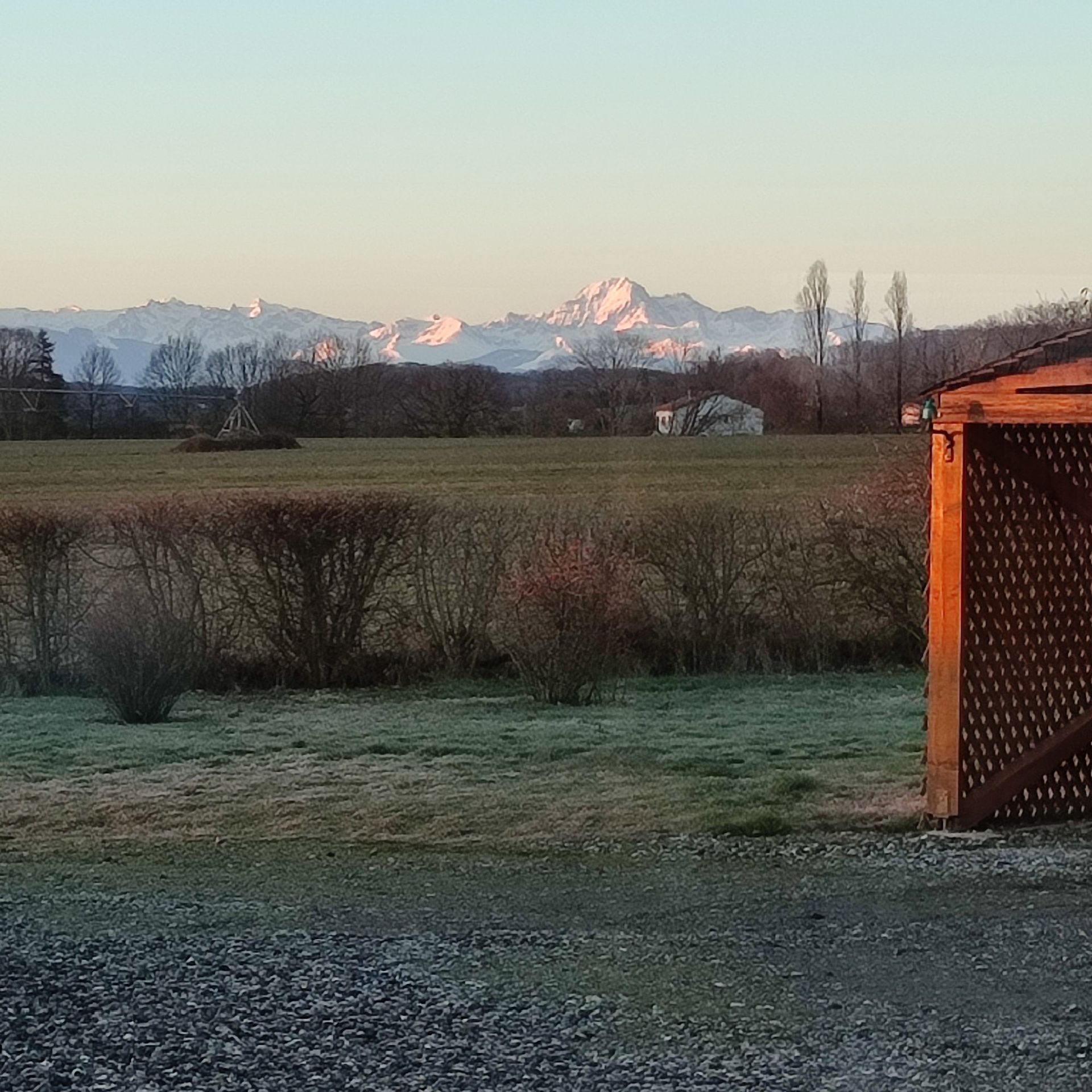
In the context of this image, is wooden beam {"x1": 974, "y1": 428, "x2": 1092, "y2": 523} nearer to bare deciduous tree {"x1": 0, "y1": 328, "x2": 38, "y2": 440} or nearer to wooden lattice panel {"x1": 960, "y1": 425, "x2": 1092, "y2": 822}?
wooden lattice panel {"x1": 960, "y1": 425, "x2": 1092, "y2": 822}

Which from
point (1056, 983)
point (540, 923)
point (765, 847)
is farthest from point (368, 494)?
point (1056, 983)

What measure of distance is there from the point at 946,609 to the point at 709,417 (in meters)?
44.1

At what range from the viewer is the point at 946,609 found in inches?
324

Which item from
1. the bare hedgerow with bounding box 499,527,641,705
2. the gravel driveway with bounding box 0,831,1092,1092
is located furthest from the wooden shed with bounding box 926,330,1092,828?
the bare hedgerow with bounding box 499,527,641,705

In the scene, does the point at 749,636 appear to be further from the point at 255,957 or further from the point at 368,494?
the point at 255,957

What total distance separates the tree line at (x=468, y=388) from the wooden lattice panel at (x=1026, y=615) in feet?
86.4

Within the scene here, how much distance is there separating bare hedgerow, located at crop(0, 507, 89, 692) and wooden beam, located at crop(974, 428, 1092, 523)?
9394mm

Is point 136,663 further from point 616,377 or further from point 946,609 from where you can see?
point 616,377

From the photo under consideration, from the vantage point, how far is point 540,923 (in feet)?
22.1

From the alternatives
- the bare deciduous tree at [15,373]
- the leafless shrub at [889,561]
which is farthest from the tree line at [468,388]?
the leafless shrub at [889,561]

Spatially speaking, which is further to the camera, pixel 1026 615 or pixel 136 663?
pixel 136 663

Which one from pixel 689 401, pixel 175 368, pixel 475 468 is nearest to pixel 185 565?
pixel 475 468

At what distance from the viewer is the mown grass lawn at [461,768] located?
348 inches

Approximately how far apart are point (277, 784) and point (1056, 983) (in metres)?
5.52
